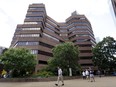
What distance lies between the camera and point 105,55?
53.3m

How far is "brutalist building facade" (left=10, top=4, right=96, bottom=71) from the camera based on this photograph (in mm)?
54522

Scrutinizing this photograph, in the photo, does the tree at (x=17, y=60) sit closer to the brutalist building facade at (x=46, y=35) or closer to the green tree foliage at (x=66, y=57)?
the green tree foliage at (x=66, y=57)

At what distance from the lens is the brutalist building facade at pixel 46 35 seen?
54522 millimetres

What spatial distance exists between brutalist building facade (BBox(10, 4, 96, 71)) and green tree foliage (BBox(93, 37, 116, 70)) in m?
16.1

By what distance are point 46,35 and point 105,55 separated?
22.1 m

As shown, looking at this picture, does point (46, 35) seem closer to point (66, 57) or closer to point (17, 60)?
point (66, 57)

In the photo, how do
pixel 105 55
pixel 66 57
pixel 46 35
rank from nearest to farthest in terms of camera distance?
1. pixel 66 57
2. pixel 105 55
3. pixel 46 35

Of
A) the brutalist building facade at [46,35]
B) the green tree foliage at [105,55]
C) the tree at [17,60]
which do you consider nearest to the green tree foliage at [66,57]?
the tree at [17,60]

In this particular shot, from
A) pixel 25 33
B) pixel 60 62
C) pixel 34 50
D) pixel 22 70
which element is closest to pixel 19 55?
pixel 22 70

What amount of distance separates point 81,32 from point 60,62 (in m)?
42.8

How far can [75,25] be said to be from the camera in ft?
259

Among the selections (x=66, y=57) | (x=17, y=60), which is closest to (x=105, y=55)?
(x=66, y=57)

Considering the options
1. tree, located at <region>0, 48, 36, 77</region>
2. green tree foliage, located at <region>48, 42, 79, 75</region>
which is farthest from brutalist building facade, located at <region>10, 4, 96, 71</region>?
tree, located at <region>0, 48, 36, 77</region>

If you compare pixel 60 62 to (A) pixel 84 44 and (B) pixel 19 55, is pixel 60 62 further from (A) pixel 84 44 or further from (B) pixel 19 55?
(A) pixel 84 44
